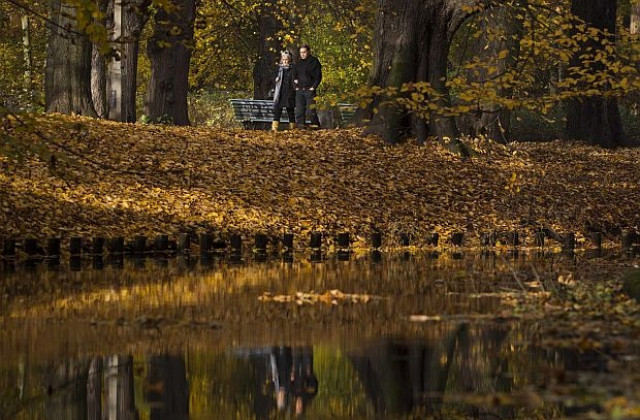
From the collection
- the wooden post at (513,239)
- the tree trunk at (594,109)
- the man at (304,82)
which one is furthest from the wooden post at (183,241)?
the tree trunk at (594,109)

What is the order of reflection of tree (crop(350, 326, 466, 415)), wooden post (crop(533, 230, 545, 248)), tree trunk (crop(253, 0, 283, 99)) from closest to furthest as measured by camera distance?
reflection of tree (crop(350, 326, 466, 415)) < wooden post (crop(533, 230, 545, 248)) < tree trunk (crop(253, 0, 283, 99))

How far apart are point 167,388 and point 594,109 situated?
27830 mm

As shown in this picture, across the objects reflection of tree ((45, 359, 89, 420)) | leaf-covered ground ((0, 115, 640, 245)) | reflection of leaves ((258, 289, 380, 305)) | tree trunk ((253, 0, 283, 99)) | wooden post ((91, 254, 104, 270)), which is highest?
tree trunk ((253, 0, 283, 99))

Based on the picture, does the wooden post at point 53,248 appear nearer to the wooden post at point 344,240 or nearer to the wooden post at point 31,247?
the wooden post at point 31,247

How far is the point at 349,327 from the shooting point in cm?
1127

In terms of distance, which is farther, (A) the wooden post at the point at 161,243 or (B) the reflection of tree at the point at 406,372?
(A) the wooden post at the point at 161,243

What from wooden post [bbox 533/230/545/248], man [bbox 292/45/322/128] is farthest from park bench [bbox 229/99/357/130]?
wooden post [bbox 533/230/545/248]

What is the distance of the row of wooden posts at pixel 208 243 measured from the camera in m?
18.2

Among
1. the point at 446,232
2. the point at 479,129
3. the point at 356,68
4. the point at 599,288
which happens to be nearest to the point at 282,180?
the point at 446,232

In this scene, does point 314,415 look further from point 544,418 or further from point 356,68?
point 356,68

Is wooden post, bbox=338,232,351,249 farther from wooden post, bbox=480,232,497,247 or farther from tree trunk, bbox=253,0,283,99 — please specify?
tree trunk, bbox=253,0,283,99

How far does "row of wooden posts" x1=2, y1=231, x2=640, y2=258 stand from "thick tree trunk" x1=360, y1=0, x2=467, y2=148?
5.94 meters

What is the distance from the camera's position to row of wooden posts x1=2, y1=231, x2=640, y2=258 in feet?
59.6

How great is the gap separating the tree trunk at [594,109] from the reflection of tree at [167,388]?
25.7 metres
